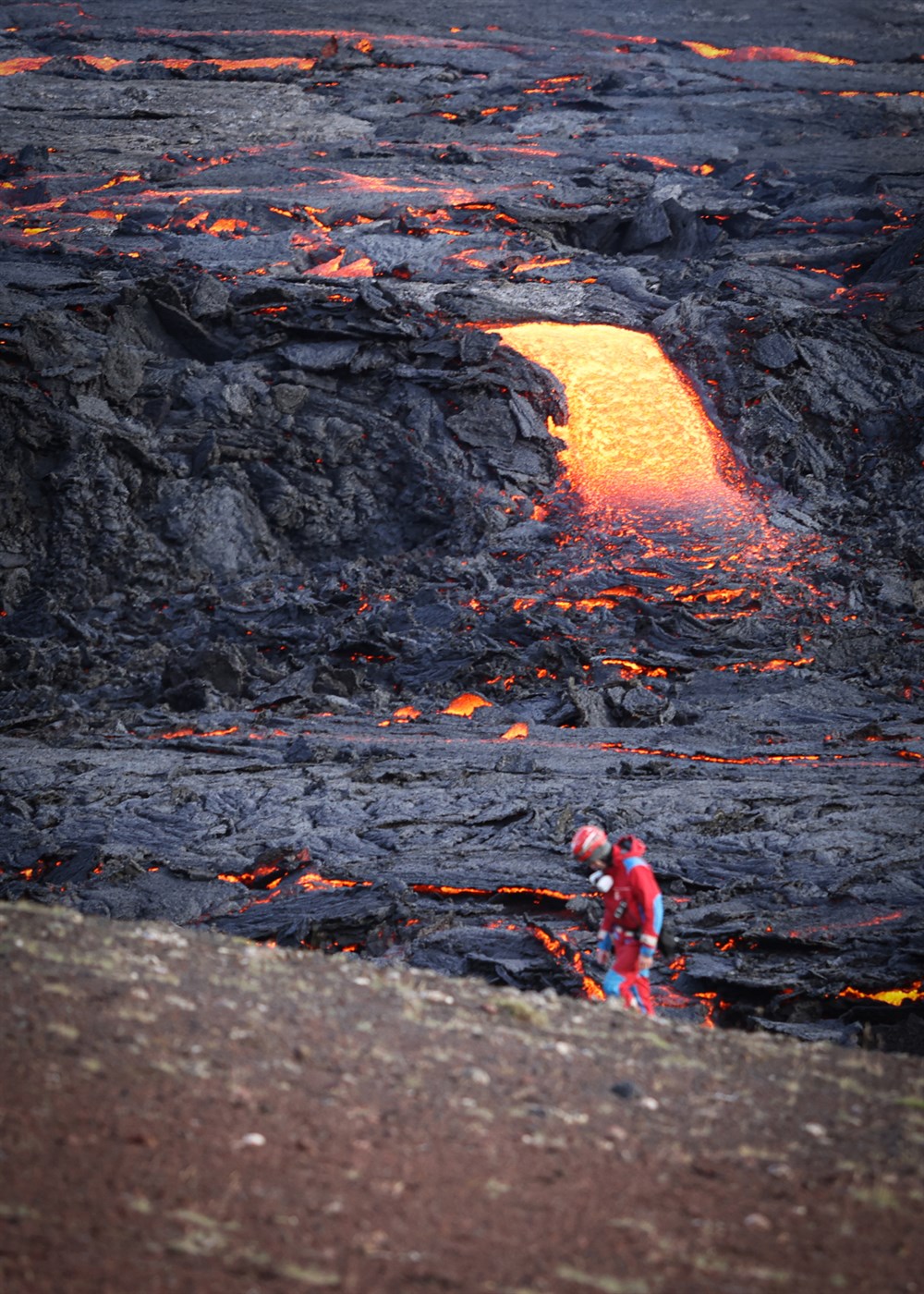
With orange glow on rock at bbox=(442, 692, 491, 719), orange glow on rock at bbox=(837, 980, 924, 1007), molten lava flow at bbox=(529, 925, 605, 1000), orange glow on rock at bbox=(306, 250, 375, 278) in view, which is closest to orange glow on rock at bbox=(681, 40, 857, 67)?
orange glow on rock at bbox=(306, 250, 375, 278)

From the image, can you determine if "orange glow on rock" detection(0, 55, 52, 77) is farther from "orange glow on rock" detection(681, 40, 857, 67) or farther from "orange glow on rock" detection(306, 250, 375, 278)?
"orange glow on rock" detection(681, 40, 857, 67)

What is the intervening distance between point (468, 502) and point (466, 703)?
531cm

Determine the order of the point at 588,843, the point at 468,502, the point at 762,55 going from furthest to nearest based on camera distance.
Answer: the point at 762,55 → the point at 468,502 → the point at 588,843

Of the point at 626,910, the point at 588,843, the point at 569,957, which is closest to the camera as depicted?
the point at 588,843

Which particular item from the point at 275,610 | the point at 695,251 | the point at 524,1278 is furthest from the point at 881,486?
the point at 524,1278

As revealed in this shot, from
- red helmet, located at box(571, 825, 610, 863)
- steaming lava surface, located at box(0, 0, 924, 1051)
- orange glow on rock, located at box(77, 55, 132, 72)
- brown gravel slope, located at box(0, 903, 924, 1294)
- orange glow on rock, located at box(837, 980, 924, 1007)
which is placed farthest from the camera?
orange glow on rock, located at box(77, 55, 132, 72)

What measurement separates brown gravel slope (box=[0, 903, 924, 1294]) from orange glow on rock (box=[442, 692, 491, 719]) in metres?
9.69

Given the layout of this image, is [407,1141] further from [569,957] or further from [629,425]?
[629,425]

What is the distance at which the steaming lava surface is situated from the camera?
11.2 metres

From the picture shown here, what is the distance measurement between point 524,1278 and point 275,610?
1532 cm

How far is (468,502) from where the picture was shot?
2080 centimetres

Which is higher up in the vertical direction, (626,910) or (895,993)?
(626,910)

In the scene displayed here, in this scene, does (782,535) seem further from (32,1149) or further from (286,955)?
(32,1149)

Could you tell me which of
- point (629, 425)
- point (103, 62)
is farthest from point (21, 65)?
point (629, 425)
